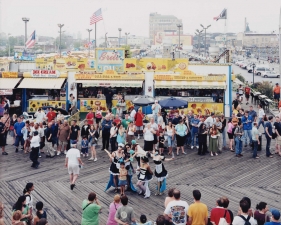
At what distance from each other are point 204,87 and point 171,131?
8211 mm

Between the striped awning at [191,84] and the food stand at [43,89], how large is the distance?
474 centimetres

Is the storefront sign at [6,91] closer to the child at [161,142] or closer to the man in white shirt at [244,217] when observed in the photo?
the child at [161,142]

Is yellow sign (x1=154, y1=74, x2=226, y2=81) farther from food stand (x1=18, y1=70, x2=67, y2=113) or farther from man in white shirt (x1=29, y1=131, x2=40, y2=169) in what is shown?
man in white shirt (x1=29, y1=131, x2=40, y2=169)

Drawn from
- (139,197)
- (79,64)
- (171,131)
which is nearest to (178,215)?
(139,197)

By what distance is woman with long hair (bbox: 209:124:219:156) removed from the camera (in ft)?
49.1

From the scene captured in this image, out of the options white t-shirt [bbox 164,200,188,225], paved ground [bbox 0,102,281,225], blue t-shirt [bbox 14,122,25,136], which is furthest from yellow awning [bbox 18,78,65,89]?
white t-shirt [bbox 164,200,188,225]

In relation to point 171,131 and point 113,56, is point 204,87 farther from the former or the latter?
point 171,131

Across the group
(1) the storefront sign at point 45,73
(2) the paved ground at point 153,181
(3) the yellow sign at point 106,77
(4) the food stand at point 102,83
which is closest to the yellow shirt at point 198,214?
(2) the paved ground at point 153,181

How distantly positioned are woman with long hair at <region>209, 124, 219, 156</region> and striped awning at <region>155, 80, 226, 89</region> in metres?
7.93

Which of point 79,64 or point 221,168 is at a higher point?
point 79,64

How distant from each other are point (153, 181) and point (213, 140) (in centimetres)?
344

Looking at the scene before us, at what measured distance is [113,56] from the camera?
82.5 feet

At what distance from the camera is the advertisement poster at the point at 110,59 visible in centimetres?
2514

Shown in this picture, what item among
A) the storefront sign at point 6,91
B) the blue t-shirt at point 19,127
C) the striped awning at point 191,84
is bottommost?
the blue t-shirt at point 19,127
